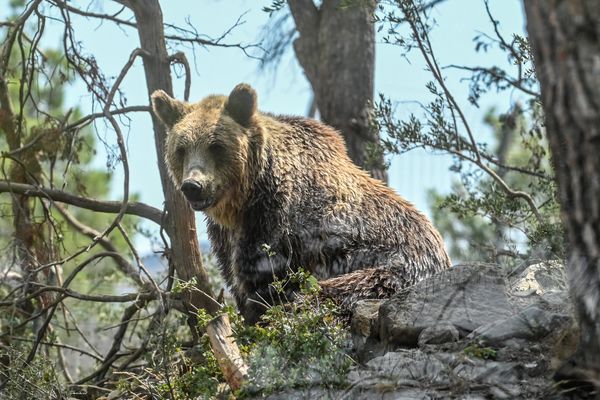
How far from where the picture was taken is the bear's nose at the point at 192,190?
6758 mm

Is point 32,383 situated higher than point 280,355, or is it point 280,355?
point 280,355

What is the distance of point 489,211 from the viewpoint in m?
8.52

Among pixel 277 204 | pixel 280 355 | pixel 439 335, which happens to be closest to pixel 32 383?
pixel 280 355

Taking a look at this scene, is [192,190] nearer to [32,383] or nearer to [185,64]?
[185,64]

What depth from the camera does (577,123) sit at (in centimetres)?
353

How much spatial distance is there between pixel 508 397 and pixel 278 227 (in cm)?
290

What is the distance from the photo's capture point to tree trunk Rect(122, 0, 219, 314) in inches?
287

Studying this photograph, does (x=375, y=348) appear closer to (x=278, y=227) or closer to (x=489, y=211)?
(x=278, y=227)

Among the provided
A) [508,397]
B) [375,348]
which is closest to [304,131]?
[375,348]

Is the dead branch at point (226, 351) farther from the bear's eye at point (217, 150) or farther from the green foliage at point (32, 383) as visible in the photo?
the bear's eye at point (217, 150)

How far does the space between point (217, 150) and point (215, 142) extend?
0.24 feet

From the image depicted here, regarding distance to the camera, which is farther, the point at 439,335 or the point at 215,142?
the point at 215,142

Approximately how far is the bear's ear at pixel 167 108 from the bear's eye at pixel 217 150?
431 millimetres

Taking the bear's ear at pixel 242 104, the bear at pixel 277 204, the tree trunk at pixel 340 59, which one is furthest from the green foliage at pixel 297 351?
the tree trunk at pixel 340 59
